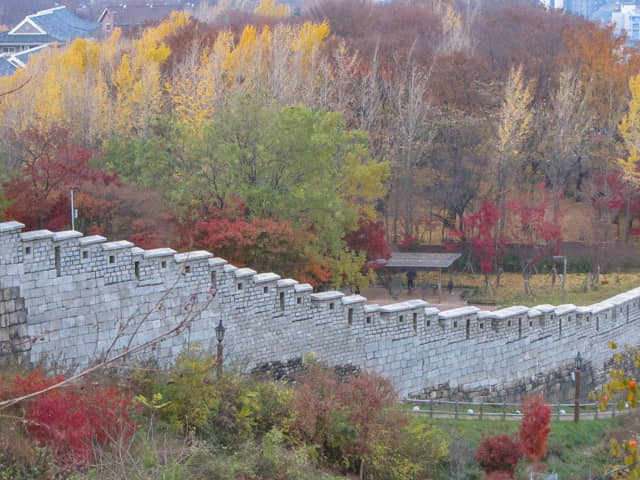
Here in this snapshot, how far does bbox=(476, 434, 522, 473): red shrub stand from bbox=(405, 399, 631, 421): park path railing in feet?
7.48

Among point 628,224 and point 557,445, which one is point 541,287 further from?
point 557,445

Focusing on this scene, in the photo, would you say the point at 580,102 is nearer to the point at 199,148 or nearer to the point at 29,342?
the point at 199,148

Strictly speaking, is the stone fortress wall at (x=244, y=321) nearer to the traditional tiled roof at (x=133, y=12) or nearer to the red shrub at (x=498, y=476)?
the red shrub at (x=498, y=476)

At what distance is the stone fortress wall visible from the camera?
1731cm

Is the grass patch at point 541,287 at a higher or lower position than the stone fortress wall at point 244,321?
lower

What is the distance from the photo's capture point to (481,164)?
44.9 metres

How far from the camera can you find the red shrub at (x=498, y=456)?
1833 cm

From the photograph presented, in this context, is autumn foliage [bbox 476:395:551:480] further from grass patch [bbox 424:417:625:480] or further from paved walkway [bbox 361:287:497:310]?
paved walkway [bbox 361:287:497:310]

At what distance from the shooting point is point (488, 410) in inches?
898

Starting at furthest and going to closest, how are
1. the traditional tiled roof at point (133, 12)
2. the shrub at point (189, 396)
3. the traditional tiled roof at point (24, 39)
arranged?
the traditional tiled roof at point (133, 12) < the traditional tiled roof at point (24, 39) < the shrub at point (189, 396)

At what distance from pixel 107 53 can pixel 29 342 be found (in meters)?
40.7

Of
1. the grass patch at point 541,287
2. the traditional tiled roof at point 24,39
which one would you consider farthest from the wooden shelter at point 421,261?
the traditional tiled roof at point 24,39

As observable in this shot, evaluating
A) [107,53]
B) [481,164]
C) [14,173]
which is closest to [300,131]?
[14,173]

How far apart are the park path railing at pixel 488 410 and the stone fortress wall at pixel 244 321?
1.76 feet
